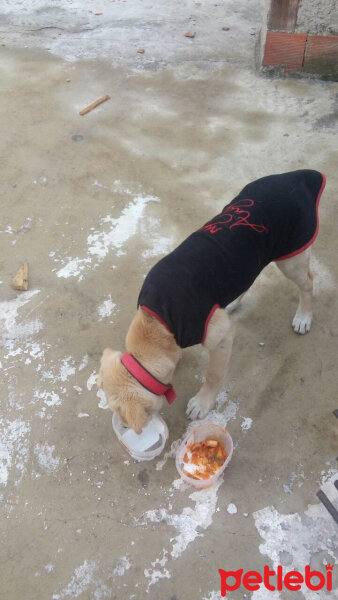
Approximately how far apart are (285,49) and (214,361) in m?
5.20

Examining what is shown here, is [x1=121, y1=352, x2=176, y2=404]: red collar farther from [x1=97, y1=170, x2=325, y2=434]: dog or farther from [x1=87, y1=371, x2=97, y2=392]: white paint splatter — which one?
[x1=87, y1=371, x2=97, y2=392]: white paint splatter

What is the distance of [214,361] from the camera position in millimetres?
2711

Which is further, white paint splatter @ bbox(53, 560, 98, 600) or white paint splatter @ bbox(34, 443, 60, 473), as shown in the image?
white paint splatter @ bbox(34, 443, 60, 473)

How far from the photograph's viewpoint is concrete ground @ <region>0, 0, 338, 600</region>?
2.46m

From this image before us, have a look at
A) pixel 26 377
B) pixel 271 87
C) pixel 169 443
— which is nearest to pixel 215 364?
pixel 169 443

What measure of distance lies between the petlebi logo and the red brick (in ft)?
20.1

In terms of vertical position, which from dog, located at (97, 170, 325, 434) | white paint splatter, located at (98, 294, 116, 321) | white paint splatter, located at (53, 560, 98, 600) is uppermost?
dog, located at (97, 170, 325, 434)

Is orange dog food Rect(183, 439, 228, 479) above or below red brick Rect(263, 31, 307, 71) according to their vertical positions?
below

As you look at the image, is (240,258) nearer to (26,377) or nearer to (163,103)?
(26,377)

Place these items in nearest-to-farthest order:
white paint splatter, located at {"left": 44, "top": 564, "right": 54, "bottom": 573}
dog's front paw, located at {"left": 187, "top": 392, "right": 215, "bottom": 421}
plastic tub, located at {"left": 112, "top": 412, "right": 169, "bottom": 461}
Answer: white paint splatter, located at {"left": 44, "top": 564, "right": 54, "bottom": 573} → plastic tub, located at {"left": 112, "top": 412, "right": 169, "bottom": 461} → dog's front paw, located at {"left": 187, "top": 392, "right": 215, "bottom": 421}

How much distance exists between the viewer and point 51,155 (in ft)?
16.9

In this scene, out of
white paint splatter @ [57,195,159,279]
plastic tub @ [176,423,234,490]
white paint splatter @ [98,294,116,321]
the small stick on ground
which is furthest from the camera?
white paint splatter @ [57,195,159,279]

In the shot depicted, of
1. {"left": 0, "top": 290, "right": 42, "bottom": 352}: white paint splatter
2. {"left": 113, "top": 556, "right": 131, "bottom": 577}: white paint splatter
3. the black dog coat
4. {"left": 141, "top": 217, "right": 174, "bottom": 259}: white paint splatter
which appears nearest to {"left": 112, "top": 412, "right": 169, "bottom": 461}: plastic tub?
{"left": 113, "top": 556, "right": 131, "bottom": 577}: white paint splatter

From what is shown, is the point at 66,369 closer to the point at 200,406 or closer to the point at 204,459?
the point at 200,406
